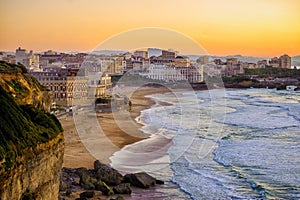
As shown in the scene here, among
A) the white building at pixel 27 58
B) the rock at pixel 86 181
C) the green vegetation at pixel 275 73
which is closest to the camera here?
the rock at pixel 86 181

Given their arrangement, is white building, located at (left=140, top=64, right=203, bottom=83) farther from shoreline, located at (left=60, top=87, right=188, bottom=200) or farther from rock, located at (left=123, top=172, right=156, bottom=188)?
rock, located at (left=123, top=172, right=156, bottom=188)

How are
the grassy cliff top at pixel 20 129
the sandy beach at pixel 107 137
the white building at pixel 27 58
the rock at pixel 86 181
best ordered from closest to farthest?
the grassy cliff top at pixel 20 129 < the rock at pixel 86 181 < the sandy beach at pixel 107 137 < the white building at pixel 27 58

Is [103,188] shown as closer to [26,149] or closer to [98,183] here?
[98,183]

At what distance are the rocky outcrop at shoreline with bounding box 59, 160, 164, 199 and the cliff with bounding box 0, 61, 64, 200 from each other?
3176 mm

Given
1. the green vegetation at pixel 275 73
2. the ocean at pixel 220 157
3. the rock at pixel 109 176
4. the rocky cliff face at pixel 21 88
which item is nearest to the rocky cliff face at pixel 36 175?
the rocky cliff face at pixel 21 88

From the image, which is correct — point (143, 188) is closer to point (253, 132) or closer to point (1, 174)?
point (1, 174)

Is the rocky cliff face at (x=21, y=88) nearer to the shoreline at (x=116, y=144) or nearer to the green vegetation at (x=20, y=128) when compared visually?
the green vegetation at (x=20, y=128)

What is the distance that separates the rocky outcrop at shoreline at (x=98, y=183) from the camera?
46.8ft

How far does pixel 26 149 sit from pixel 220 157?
13944mm

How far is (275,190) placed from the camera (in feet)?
52.5

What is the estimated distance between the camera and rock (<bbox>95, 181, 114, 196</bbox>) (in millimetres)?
14664

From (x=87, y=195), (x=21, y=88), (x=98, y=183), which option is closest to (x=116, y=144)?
(x=98, y=183)

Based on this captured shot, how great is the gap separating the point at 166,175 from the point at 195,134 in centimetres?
1116

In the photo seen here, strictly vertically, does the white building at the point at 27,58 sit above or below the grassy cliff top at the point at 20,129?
above
